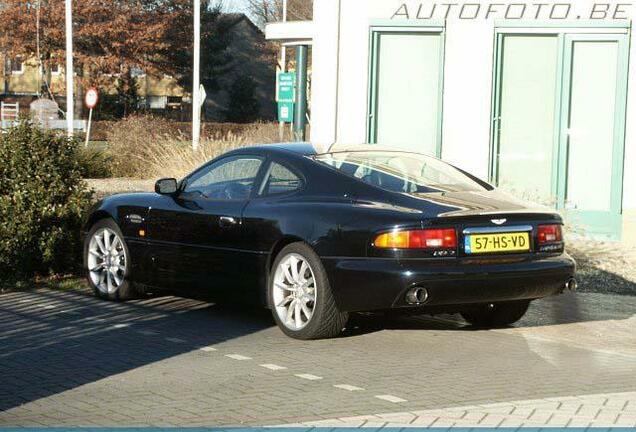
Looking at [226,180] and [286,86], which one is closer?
[226,180]

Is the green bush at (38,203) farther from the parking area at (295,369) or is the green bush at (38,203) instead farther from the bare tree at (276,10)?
the bare tree at (276,10)

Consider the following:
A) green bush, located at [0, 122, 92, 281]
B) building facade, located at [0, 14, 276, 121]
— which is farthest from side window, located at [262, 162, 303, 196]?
Answer: building facade, located at [0, 14, 276, 121]

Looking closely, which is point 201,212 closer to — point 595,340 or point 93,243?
point 93,243

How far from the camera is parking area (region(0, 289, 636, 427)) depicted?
6227 mm

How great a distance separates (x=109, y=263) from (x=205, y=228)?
4.61 ft

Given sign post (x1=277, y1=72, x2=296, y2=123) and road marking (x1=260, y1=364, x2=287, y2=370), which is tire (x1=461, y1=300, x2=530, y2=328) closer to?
road marking (x1=260, y1=364, x2=287, y2=370)

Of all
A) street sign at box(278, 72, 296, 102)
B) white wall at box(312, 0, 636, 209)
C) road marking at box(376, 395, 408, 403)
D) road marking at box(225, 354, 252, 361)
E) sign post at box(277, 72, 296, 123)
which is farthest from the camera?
street sign at box(278, 72, 296, 102)

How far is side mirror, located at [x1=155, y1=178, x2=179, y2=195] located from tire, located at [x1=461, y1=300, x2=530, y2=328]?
2.58m

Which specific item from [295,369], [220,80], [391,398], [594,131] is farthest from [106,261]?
[220,80]

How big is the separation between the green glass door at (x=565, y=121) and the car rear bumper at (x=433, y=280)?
661 centimetres

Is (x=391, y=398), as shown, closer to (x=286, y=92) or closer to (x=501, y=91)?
(x=501, y=91)

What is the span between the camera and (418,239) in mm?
→ 7918

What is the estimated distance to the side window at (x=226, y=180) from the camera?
9.23 metres

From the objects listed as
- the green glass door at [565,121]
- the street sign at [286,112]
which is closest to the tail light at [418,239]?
the green glass door at [565,121]
